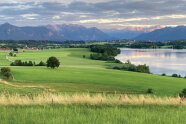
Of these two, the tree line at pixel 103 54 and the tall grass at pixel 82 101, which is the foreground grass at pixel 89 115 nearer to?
the tall grass at pixel 82 101

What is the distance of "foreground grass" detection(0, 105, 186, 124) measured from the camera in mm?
8539

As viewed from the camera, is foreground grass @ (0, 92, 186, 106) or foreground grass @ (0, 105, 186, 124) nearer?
foreground grass @ (0, 105, 186, 124)

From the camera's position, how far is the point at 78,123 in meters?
8.30

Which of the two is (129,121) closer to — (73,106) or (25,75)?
(73,106)

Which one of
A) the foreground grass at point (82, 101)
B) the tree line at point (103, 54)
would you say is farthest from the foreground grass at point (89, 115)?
the tree line at point (103, 54)

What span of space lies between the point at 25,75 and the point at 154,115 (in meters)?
68.9

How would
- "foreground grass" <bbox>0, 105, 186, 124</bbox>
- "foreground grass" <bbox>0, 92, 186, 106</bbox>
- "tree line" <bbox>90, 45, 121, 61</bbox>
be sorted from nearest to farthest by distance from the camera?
1. "foreground grass" <bbox>0, 105, 186, 124</bbox>
2. "foreground grass" <bbox>0, 92, 186, 106</bbox>
3. "tree line" <bbox>90, 45, 121, 61</bbox>

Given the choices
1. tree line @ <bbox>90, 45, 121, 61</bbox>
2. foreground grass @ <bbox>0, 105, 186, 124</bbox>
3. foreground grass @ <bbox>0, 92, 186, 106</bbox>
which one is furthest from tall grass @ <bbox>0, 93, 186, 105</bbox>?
tree line @ <bbox>90, 45, 121, 61</bbox>

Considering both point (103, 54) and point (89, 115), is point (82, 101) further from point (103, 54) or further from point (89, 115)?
point (103, 54)

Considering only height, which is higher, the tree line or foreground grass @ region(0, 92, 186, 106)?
foreground grass @ region(0, 92, 186, 106)

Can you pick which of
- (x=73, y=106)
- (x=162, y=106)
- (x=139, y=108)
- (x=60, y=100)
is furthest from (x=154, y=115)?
(x=60, y=100)

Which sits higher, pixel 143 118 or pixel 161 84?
pixel 143 118

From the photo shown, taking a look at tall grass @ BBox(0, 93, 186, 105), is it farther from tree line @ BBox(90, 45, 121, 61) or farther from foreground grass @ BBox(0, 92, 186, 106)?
tree line @ BBox(90, 45, 121, 61)

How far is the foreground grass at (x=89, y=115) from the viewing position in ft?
28.0
